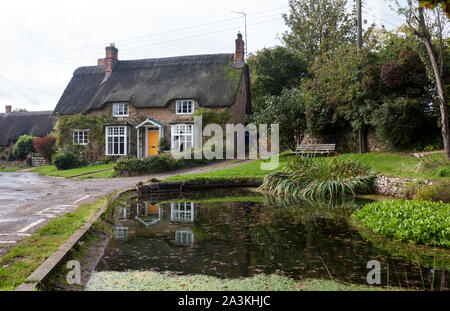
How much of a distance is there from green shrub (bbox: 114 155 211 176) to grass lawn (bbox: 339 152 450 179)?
32.2 feet

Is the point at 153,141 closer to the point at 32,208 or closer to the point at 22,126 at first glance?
the point at 32,208

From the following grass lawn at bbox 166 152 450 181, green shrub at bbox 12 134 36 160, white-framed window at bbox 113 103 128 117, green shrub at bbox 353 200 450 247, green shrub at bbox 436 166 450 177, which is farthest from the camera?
green shrub at bbox 12 134 36 160

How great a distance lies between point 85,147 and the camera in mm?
27047

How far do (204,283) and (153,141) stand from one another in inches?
921

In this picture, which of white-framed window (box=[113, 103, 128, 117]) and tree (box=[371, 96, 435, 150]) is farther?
white-framed window (box=[113, 103, 128, 117])

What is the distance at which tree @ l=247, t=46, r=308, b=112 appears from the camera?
107 ft

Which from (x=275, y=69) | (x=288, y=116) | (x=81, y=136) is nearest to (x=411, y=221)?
(x=288, y=116)

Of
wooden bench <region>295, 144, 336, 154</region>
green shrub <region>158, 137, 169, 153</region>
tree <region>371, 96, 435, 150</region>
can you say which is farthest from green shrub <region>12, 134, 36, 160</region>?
tree <region>371, 96, 435, 150</region>

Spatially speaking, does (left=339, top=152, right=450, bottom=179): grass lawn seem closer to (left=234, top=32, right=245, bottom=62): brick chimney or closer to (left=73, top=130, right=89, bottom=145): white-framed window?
(left=234, top=32, right=245, bottom=62): brick chimney

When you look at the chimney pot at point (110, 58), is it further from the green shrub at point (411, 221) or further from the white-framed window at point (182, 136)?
the green shrub at point (411, 221)

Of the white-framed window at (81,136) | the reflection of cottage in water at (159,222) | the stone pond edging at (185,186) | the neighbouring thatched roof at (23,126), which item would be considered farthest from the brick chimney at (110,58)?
the reflection of cottage in water at (159,222)

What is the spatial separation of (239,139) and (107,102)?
35.3 feet

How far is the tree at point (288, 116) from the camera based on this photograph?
68.7ft

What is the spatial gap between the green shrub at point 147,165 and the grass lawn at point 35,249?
1083cm
